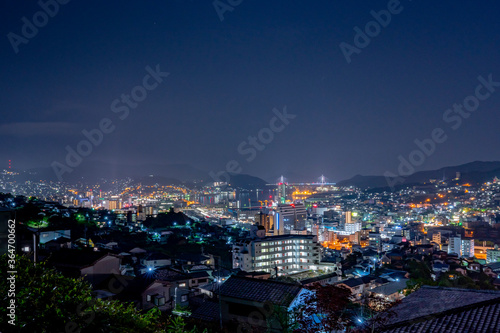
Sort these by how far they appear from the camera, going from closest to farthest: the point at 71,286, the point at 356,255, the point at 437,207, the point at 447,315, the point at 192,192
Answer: the point at 71,286 < the point at 447,315 < the point at 356,255 < the point at 437,207 < the point at 192,192

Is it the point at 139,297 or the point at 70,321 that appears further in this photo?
the point at 139,297

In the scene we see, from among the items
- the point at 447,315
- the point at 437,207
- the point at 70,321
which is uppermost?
the point at 70,321

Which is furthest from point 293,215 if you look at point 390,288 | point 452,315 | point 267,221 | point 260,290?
point 452,315

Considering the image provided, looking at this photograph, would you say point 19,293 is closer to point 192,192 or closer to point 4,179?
point 4,179

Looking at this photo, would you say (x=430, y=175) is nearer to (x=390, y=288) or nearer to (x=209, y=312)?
(x=390, y=288)

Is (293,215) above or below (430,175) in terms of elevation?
below

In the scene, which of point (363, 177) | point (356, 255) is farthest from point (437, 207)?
point (363, 177)
